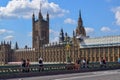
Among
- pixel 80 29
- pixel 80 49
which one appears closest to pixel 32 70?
pixel 80 49

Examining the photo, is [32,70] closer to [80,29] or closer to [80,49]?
[80,49]

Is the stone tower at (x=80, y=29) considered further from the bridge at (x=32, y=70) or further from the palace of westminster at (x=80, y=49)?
the bridge at (x=32, y=70)

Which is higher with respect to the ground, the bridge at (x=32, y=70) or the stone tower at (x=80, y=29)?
the stone tower at (x=80, y=29)

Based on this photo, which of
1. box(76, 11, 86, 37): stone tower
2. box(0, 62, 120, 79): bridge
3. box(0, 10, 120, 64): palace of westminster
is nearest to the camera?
box(0, 62, 120, 79): bridge

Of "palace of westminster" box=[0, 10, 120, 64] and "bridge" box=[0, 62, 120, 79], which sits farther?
"palace of westminster" box=[0, 10, 120, 64]

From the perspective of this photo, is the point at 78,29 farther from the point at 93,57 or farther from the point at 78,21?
the point at 93,57

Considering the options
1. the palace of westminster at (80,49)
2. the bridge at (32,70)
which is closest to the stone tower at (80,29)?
the palace of westminster at (80,49)

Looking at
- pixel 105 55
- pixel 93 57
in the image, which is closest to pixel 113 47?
pixel 105 55

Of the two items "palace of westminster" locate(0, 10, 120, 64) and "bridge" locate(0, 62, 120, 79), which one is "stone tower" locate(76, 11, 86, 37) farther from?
"bridge" locate(0, 62, 120, 79)

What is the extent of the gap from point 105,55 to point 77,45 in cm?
1847

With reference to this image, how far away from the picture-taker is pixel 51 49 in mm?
165250

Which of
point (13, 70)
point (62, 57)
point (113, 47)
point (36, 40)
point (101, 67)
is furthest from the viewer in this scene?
point (36, 40)

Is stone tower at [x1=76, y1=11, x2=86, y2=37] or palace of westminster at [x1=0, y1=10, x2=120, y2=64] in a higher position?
stone tower at [x1=76, y1=11, x2=86, y2=37]

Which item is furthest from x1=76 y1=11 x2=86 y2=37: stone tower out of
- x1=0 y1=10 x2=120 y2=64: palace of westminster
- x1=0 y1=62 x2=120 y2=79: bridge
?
x1=0 y1=62 x2=120 y2=79: bridge
